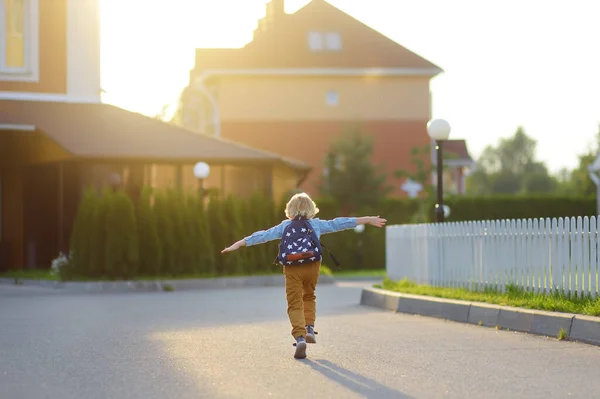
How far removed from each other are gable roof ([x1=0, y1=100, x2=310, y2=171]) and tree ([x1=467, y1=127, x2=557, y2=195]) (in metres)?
93.8

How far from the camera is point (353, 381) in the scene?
8445 millimetres

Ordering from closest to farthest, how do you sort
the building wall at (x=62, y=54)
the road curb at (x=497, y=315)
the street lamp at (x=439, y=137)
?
the road curb at (x=497, y=315) < the street lamp at (x=439, y=137) < the building wall at (x=62, y=54)

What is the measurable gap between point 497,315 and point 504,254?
184cm

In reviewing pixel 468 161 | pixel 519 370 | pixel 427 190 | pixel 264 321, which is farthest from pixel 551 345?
pixel 468 161

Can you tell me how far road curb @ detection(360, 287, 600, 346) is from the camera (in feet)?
37.7

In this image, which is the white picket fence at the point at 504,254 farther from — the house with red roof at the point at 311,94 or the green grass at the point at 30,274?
the house with red roof at the point at 311,94

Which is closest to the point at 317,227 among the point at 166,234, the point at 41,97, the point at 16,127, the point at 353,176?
the point at 166,234

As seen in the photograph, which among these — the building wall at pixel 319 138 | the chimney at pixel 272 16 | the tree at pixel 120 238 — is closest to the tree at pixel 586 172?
the building wall at pixel 319 138

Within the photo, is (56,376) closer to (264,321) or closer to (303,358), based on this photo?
(303,358)

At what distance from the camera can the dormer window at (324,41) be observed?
2176 inches

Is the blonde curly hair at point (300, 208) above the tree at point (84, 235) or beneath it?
above

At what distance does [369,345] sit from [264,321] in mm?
3444

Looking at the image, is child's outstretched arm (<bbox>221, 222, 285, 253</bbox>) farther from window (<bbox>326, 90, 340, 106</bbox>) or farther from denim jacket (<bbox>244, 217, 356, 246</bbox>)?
window (<bbox>326, 90, 340, 106</bbox>)

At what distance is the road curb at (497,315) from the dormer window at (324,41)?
3851 cm
